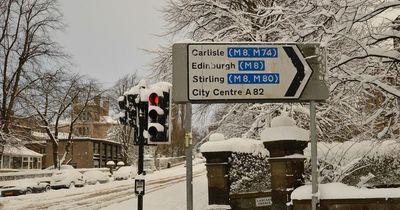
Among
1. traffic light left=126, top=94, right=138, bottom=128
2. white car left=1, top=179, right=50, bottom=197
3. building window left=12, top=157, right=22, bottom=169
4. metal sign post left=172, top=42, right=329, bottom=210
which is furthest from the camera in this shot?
building window left=12, top=157, right=22, bottom=169

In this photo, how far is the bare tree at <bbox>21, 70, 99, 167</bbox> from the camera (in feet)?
134

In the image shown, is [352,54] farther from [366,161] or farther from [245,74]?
[245,74]

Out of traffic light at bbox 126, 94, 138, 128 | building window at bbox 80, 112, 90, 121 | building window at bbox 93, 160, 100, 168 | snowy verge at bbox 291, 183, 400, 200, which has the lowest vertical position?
building window at bbox 93, 160, 100, 168

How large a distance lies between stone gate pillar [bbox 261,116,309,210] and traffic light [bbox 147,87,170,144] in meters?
1.99

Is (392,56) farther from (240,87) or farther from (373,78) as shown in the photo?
(240,87)

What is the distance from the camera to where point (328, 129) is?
15922 millimetres

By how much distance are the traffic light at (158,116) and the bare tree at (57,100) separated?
108 feet

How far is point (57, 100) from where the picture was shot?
4897 centimetres

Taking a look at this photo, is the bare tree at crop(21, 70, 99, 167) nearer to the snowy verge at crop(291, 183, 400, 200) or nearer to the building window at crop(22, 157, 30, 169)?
the building window at crop(22, 157, 30, 169)

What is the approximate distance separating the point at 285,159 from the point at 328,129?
278 inches

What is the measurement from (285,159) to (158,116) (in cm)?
254

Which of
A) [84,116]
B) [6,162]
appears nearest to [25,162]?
[6,162]

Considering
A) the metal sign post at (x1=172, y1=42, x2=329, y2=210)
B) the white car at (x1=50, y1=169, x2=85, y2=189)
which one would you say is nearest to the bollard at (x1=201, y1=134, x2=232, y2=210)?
the metal sign post at (x1=172, y1=42, x2=329, y2=210)

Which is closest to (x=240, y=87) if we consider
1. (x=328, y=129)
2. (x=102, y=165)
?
(x=328, y=129)
